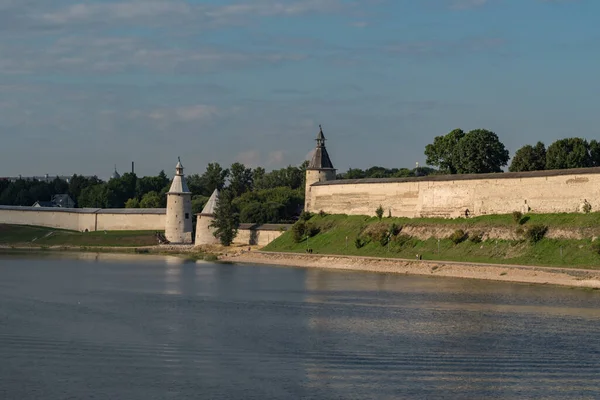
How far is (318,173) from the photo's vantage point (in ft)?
179

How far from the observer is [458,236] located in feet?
129

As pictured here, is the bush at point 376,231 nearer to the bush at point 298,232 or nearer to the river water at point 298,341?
the bush at point 298,232

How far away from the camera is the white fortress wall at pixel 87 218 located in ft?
201

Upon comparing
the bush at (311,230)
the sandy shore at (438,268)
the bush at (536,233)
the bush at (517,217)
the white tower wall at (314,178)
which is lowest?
the sandy shore at (438,268)

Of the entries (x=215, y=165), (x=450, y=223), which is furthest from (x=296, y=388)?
(x=215, y=165)

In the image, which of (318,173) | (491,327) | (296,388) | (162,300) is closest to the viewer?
(296,388)

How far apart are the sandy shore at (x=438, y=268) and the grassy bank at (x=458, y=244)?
1.18 metres

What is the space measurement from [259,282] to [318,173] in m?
21.3

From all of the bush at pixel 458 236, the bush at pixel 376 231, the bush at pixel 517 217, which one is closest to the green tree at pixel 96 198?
the bush at pixel 376 231

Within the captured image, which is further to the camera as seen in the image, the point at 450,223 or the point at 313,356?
the point at 450,223

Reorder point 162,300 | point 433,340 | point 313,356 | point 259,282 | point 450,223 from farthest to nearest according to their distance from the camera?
point 450,223
point 259,282
point 162,300
point 433,340
point 313,356

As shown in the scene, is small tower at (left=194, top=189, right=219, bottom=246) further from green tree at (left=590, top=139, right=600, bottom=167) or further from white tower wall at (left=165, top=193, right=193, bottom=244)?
green tree at (left=590, top=139, right=600, bottom=167)

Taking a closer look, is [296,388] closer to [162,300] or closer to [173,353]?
[173,353]

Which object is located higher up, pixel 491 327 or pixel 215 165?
pixel 215 165
